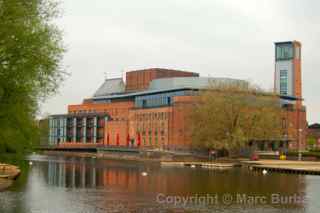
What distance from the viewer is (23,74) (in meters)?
34.5

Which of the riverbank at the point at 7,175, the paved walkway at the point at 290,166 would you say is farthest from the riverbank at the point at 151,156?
the riverbank at the point at 7,175

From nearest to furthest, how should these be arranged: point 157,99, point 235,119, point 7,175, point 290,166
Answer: point 7,175 → point 290,166 → point 235,119 → point 157,99

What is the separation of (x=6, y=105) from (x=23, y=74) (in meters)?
3.03

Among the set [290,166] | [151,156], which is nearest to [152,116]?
[151,156]

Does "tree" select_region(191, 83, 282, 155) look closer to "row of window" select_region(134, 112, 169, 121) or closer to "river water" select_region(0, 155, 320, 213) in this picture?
"river water" select_region(0, 155, 320, 213)

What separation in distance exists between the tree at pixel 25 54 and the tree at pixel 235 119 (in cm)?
8009

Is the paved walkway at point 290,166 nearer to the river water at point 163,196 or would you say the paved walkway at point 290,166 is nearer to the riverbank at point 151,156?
the river water at point 163,196

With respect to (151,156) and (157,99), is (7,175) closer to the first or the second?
(151,156)

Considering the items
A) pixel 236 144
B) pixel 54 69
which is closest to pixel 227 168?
pixel 236 144

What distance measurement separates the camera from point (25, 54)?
34.5 m

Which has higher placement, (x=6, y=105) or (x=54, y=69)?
(x=54, y=69)

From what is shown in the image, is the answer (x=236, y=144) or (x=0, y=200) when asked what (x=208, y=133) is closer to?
(x=236, y=144)

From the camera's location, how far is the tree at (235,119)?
116m

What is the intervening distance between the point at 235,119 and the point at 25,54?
86.8 meters
